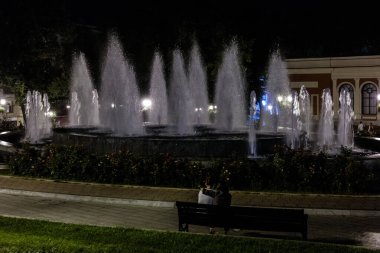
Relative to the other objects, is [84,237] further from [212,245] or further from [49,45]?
[49,45]

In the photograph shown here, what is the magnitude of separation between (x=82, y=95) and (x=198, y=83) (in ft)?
33.1

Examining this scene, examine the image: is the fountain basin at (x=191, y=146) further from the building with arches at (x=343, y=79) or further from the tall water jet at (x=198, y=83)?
the building with arches at (x=343, y=79)

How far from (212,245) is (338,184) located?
6.31 m

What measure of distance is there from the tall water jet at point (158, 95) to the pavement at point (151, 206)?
85.8ft

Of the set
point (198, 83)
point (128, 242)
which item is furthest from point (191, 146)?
point (198, 83)

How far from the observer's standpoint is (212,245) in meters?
9.48

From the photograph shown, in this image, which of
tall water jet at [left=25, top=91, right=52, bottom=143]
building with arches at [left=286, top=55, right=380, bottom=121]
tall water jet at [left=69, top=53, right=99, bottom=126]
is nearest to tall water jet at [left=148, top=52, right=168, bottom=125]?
tall water jet at [left=69, top=53, right=99, bottom=126]

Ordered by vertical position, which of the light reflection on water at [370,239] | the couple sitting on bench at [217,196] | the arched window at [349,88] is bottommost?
the light reflection on water at [370,239]

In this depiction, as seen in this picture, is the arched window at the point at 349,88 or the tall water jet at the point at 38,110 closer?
Answer: the tall water jet at the point at 38,110

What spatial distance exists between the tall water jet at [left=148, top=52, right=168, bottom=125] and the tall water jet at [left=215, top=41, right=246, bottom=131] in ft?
13.4

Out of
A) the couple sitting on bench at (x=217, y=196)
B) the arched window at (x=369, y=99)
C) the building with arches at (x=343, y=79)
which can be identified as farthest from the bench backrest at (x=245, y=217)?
the arched window at (x=369, y=99)

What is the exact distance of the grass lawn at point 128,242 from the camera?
9.09 meters

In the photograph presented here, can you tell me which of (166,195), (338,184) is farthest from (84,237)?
(338,184)

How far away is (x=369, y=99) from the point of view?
49656mm
